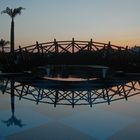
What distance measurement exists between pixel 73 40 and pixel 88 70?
2364 mm

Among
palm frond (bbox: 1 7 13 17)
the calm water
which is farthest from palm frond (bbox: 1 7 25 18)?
the calm water

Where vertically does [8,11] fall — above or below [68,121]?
above

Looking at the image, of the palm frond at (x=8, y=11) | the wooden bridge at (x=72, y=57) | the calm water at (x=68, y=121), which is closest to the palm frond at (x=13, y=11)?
the palm frond at (x=8, y=11)

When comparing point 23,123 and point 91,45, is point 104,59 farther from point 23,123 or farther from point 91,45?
point 23,123

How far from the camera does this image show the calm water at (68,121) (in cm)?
505

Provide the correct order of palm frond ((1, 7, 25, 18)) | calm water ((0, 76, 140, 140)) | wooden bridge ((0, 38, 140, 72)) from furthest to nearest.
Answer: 1. palm frond ((1, 7, 25, 18))
2. wooden bridge ((0, 38, 140, 72))
3. calm water ((0, 76, 140, 140))

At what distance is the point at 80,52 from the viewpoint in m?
19.5

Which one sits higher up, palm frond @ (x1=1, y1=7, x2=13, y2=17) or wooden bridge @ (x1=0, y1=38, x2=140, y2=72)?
palm frond @ (x1=1, y1=7, x2=13, y2=17)

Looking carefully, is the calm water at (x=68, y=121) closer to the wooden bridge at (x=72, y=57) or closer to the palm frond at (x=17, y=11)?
the wooden bridge at (x=72, y=57)

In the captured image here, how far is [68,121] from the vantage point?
607cm

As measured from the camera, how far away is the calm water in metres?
5.05

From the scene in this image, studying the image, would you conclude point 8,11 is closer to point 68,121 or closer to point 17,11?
point 17,11

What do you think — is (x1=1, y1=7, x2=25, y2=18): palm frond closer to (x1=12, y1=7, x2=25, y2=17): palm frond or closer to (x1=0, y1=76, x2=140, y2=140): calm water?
(x1=12, y1=7, x2=25, y2=17): palm frond

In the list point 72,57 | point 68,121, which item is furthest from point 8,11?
point 68,121
